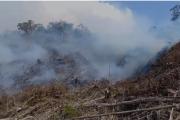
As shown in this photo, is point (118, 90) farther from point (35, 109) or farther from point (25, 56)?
point (25, 56)

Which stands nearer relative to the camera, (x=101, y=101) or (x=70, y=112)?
(x=70, y=112)

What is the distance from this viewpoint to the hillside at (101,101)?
21.2 feet

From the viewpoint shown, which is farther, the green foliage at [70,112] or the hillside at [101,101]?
the green foliage at [70,112]

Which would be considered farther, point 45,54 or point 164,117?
point 45,54

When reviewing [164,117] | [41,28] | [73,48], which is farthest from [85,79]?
[41,28]

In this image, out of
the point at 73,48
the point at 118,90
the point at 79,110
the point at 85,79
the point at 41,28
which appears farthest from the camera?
the point at 41,28

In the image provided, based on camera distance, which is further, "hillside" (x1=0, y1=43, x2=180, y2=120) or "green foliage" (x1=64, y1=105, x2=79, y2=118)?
"green foliage" (x1=64, y1=105, x2=79, y2=118)

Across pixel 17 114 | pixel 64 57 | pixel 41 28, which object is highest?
pixel 41 28

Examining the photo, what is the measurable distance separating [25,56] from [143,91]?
11.9m

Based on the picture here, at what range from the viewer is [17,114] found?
25.7 feet

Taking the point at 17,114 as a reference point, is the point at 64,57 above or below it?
above

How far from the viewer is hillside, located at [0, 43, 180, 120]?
6451 mm

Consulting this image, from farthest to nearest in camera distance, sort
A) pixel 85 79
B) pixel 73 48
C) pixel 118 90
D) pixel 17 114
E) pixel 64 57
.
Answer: pixel 73 48, pixel 64 57, pixel 85 79, pixel 118 90, pixel 17 114

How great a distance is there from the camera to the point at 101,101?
25.9 feet
